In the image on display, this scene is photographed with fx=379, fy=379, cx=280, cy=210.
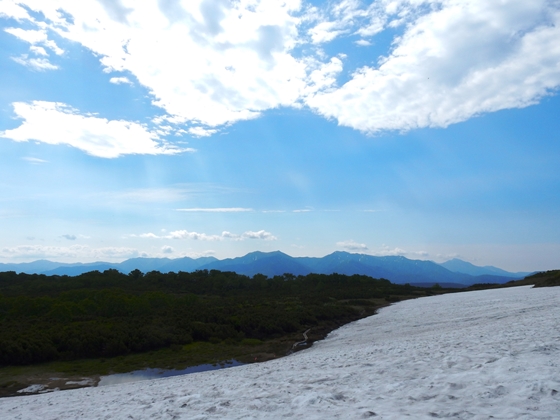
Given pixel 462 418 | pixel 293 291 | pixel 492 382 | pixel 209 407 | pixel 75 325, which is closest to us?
pixel 462 418

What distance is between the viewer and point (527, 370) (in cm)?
906

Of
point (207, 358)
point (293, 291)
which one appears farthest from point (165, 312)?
point (293, 291)

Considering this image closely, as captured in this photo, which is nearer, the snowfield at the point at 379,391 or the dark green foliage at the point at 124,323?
the snowfield at the point at 379,391

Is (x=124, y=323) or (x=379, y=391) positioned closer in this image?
(x=379, y=391)

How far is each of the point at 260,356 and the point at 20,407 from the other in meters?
11.8

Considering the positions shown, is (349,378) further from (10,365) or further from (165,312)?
(165,312)

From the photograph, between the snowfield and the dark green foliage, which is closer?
the snowfield

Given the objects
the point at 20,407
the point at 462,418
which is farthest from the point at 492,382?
the point at 20,407

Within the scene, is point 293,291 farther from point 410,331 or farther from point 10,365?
point 10,365

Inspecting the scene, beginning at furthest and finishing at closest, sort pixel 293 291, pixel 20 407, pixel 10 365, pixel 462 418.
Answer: pixel 293 291 < pixel 10 365 < pixel 20 407 < pixel 462 418

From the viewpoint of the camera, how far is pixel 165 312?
1422 inches

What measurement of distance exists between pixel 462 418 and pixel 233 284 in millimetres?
69671

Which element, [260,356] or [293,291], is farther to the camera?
[293,291]

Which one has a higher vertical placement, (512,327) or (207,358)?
(512,327)
